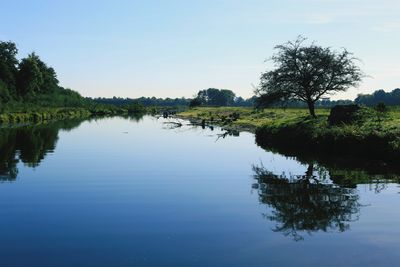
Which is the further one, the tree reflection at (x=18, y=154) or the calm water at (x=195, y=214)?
the tree reflection at (x=18, y=154)

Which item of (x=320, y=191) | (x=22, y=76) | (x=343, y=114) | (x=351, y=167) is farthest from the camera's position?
(x=22, y=76)

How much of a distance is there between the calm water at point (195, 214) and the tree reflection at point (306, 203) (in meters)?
0.05

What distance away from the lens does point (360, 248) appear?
47.4 ft

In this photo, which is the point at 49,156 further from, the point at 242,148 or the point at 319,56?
the point at 319,56

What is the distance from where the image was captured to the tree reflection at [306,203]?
56.7ft

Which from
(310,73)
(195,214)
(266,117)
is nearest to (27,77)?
(266,117)

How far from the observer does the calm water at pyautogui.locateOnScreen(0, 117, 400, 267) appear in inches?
536

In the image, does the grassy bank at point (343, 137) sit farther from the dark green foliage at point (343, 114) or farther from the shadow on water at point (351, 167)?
the shadow on water at point (351, 167)

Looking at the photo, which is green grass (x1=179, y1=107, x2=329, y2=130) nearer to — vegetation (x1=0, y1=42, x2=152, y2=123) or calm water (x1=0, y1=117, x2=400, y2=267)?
calm water (x1=0, y1=117, x2=400, y2=267)

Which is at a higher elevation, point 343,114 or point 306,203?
point 343,114

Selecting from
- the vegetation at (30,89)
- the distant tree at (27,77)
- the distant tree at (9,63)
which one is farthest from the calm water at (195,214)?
the distant tree at (27,77)

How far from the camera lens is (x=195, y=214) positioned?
18906 mm

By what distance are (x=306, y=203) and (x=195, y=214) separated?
18.5 ft

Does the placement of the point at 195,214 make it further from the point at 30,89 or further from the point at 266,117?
the point at 30,89
